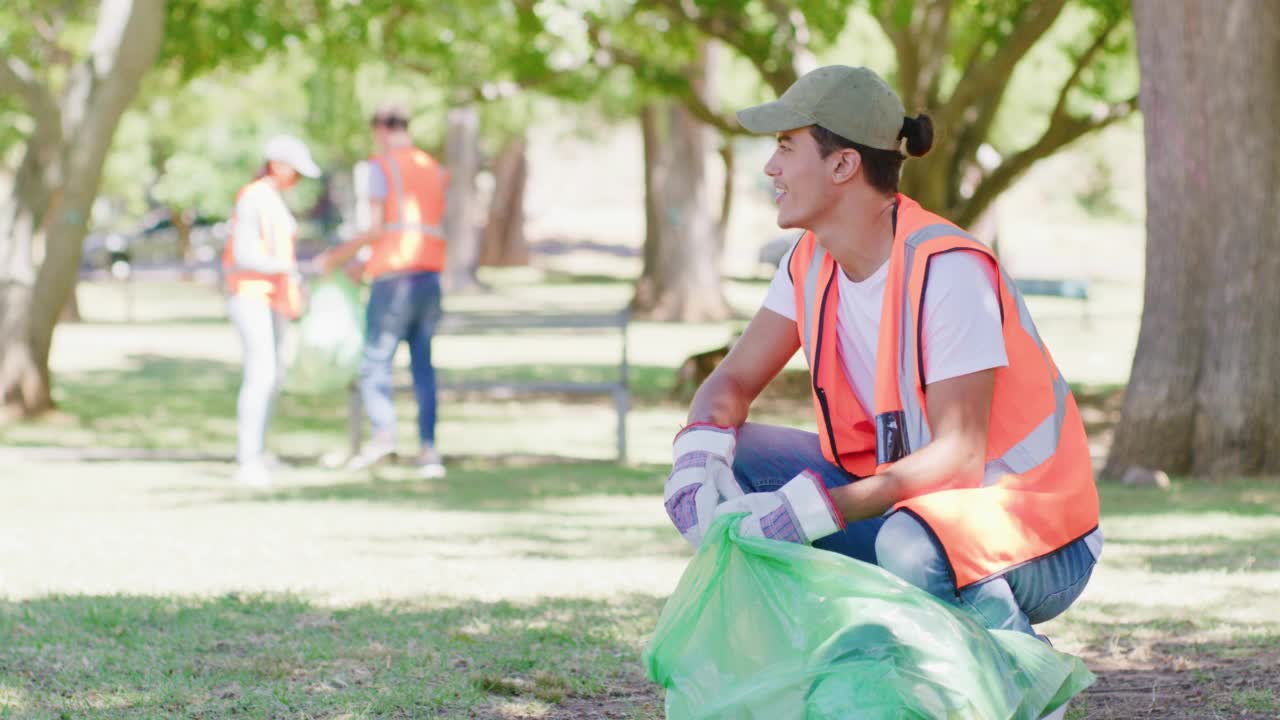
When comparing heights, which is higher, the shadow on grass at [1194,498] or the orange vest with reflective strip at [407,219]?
the orange vest with reflective strip at [407,219]

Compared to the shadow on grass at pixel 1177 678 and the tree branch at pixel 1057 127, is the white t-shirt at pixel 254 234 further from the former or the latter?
the tree branch at pixel 1057 127

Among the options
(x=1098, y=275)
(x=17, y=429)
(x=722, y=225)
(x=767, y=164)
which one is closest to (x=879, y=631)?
(x=767, y=164)

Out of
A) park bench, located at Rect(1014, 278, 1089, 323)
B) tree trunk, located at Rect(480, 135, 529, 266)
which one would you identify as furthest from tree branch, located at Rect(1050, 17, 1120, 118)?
tree trunk, located at Rect(480, 135, 529, 266)

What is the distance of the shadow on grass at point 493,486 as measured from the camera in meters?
9.77

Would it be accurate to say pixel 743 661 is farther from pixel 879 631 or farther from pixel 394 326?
pixel 394 326

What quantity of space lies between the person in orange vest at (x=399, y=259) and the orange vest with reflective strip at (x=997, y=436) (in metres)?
6.82

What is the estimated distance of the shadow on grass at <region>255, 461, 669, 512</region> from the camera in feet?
32.0

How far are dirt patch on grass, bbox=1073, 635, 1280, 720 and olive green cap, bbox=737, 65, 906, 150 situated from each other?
5.58 feet

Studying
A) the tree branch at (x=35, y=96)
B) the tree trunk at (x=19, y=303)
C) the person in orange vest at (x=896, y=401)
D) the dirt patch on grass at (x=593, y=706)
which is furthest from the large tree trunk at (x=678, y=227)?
the person in orange vest at (x=896, y=401)

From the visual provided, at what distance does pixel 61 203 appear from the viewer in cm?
1448

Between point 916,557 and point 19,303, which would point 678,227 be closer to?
point 19,303

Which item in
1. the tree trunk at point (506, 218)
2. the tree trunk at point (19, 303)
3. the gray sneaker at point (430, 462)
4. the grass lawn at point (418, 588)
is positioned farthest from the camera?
the tree trunk at point (506, 218)

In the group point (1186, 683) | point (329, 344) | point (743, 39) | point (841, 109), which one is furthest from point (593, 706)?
point (743, 39)

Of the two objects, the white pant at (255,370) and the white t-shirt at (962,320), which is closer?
the white t-shirt at (962,320)
